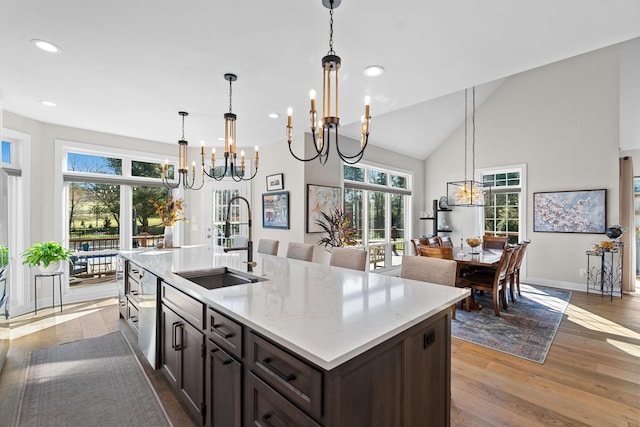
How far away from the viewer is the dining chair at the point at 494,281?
12.3 feet

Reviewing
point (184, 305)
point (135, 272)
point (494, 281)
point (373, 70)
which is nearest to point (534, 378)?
point (494, 281)

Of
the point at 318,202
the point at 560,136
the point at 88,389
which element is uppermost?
the point at 560,136

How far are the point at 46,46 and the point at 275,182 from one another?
3373 millimetres

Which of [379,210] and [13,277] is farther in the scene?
[379,210]

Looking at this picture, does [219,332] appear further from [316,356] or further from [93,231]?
[93,231]

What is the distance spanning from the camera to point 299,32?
2176 millimetres

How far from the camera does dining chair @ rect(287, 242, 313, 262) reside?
3.21 meters

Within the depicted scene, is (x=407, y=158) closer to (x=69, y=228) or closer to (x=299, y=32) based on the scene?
(x=299, y=32)

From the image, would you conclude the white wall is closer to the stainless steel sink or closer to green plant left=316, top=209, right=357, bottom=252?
green plant left=316, top=209, right=357, bottom=252

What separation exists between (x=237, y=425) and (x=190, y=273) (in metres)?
1.24

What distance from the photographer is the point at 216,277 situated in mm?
2492

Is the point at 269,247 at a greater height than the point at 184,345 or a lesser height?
greater

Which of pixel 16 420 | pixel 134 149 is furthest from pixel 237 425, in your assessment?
pixel 134 149

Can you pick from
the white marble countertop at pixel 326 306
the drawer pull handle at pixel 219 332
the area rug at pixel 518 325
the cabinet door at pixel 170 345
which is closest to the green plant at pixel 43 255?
the white marble countertop at pixel 326 306
